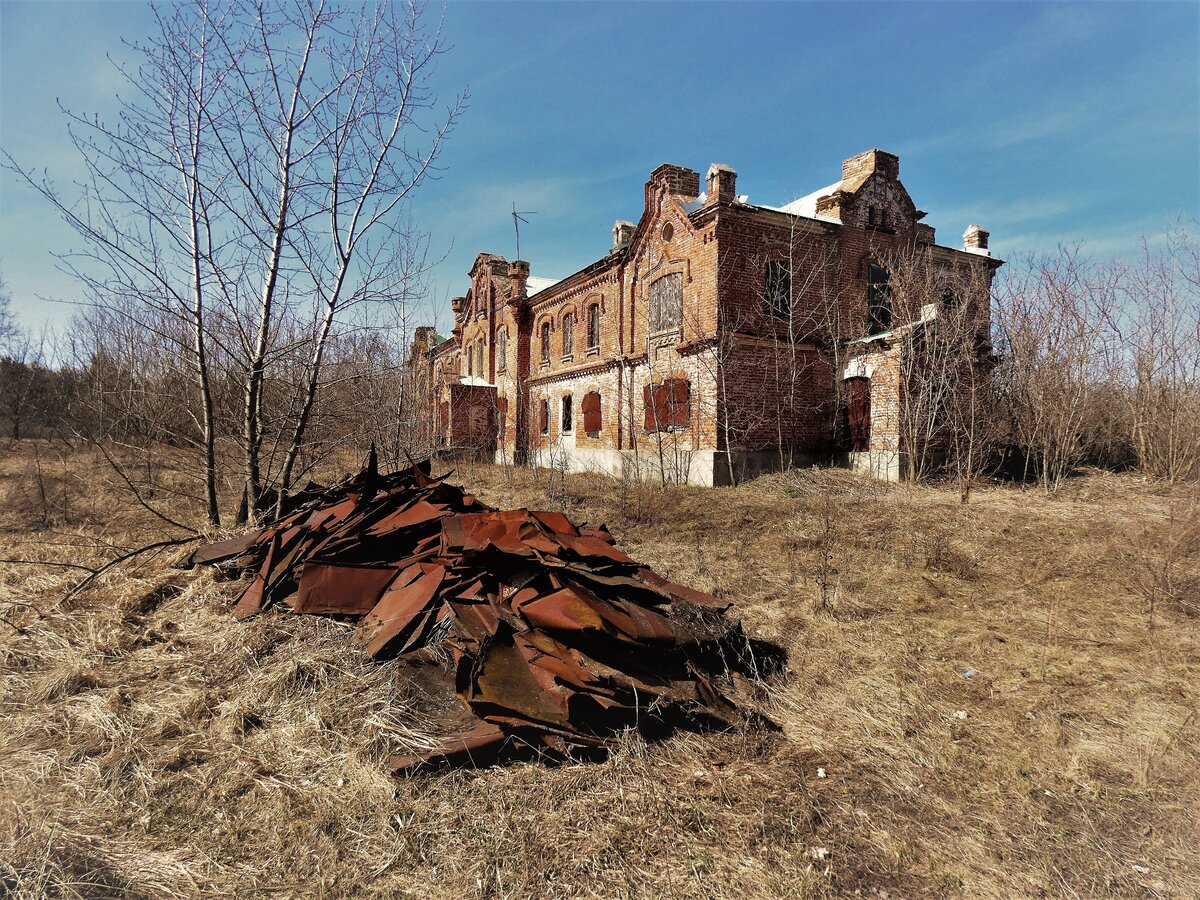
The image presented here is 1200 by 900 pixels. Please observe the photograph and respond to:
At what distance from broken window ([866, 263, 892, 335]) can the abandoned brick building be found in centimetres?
6

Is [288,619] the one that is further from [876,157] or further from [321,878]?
[876,157]

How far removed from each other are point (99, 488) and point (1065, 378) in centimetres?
2185

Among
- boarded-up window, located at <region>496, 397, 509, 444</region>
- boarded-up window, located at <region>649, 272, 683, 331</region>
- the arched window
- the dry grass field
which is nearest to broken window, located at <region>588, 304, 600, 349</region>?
the arched window

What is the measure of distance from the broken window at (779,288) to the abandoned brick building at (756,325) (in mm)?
42

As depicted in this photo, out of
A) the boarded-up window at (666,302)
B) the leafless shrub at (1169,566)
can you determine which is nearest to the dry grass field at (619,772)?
the leafless shrub at (1169,566)

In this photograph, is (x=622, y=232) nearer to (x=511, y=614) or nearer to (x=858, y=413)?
(x=858, y=413)

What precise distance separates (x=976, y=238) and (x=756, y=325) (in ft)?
31.9

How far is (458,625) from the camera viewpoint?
3648mm

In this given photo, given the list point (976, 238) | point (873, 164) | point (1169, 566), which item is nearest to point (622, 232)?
point (873, 164)

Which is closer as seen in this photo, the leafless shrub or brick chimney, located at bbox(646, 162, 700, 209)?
the leafless shrub

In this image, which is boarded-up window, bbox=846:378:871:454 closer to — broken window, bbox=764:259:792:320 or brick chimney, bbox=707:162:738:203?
broken window, bbox=764:259:792:320

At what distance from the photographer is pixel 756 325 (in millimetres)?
15172

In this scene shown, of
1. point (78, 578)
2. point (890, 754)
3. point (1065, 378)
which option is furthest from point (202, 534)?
point (1065, 378)

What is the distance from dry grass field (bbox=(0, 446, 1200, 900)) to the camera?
2500 millimetres
